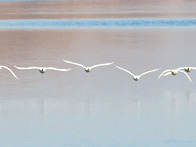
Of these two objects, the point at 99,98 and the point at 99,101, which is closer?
the point at 99,101

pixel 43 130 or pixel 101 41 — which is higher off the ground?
pixel 101 41

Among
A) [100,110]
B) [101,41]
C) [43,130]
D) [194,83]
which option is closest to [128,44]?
[101,41]

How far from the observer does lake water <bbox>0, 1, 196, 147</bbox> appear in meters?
10.2

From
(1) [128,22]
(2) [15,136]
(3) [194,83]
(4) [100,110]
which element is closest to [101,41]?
(1) [128,22]

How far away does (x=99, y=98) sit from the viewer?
1250 cm

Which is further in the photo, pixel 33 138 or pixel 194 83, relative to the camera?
pixel 194 83

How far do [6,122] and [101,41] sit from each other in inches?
426

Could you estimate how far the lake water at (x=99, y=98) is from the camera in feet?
33.6

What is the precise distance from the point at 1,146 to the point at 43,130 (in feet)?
2.90

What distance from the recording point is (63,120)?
36.4 ft

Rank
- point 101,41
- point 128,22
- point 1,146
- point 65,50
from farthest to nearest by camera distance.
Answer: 1. point 128,22
2. point 101,41
3. point 65,50
4. point 1,146

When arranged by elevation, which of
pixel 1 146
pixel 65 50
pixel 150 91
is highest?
pixel 65 50

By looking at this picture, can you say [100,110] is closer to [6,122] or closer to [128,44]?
[6,122]

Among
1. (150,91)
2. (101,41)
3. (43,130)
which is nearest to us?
(43,130)
